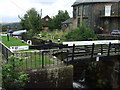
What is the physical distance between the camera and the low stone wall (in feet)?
24.4

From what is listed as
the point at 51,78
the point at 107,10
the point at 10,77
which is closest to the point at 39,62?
the point at 51,78

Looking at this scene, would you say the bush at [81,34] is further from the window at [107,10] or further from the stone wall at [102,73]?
the window at [107,10]

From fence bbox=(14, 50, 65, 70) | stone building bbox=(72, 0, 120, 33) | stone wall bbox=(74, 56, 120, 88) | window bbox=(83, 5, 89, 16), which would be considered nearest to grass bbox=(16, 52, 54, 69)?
fence bbox=(14, 50, 65, 70)

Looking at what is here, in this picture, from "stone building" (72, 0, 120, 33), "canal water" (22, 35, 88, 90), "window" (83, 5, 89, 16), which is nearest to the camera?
"canal water" (22, 35, 88, 90)

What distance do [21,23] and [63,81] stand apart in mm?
48104

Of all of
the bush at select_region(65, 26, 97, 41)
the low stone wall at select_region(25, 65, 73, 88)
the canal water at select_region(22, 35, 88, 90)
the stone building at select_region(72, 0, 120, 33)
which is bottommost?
the canal water at select_region(22, 35, 88, 90)

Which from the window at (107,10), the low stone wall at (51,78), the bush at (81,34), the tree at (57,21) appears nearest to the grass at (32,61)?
the low stone wall at (51,78)

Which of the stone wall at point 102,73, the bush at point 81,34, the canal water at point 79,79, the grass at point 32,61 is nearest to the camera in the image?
the grass at point 32,61

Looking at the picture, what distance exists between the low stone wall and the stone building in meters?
23.7

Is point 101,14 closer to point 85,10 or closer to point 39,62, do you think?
point 85,10

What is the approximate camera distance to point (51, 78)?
7.88 metres

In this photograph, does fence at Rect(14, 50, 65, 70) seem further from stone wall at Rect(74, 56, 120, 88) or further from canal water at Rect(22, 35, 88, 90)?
stone wall at Rect(74, 56, 120, 88)

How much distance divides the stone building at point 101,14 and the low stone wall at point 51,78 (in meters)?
23.7

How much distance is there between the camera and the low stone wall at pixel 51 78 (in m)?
7.43
